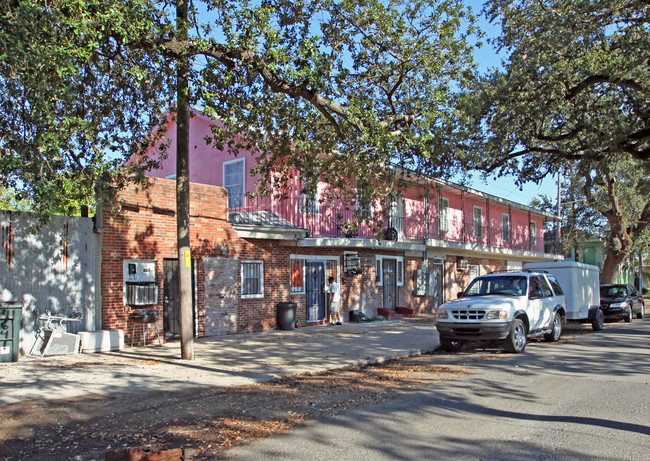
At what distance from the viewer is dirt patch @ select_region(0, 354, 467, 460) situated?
5332mm

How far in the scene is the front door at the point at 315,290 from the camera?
17.8 meters

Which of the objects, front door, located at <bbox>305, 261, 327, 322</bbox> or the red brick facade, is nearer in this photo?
the red brick facade

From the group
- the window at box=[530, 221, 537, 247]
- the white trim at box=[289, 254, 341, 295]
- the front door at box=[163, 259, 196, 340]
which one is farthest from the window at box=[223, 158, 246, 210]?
the window at box=[530, 221, 537, 247]

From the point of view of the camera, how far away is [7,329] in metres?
9.79

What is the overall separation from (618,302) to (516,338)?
11420 mm

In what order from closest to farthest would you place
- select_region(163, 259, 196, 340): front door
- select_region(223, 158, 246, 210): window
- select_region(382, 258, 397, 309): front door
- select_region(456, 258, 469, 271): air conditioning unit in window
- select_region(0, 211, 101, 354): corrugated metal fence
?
select_region(0, 211, 101, 354): corrugated metal fence → select_region(163, 259, 196, 340): front door → select_region(223, 158, 246, 210): window → select_region(382, 258, 397, 309): front door → select_region(456, 258, 469, 271): air conditioning unit in window

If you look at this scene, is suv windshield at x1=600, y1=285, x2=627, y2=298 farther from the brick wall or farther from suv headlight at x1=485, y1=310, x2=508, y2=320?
the brick wall

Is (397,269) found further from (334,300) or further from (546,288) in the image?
(546,288)

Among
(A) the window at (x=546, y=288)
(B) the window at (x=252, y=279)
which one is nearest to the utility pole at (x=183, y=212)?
(B) the window at (x=252, y=279)

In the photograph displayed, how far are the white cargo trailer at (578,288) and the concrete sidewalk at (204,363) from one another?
428 centimetres

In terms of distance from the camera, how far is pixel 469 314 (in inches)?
448

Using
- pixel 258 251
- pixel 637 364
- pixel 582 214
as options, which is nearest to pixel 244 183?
pixel 258 251

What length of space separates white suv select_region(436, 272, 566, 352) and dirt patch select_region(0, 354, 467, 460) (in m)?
2.58

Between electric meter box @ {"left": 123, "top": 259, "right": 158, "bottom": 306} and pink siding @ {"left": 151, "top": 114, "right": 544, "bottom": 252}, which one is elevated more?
pink siding @ {"left": 151, "top": 114, "right": 544, "bottom": 252}
